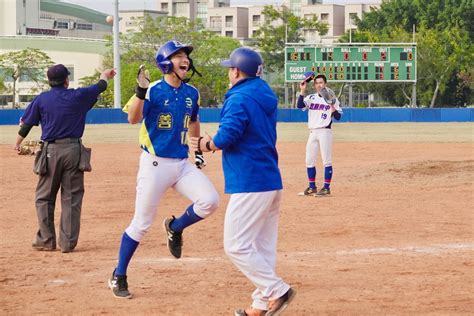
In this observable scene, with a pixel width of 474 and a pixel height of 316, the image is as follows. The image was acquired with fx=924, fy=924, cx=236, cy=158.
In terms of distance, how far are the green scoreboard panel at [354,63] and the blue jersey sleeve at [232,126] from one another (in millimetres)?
47271

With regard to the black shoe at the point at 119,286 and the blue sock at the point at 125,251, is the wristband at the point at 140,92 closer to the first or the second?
the blue sock at the point at 125,251

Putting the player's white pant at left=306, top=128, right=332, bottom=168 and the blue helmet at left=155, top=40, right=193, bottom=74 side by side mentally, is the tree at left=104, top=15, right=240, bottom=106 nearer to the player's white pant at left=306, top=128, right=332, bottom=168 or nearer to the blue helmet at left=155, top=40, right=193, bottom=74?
the player's white pant at left=306, top=128, right=332, bottom=168

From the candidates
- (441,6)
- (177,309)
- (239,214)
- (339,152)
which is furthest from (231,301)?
(441,6)

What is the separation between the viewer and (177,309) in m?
7.04

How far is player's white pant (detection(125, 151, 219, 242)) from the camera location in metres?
7.57

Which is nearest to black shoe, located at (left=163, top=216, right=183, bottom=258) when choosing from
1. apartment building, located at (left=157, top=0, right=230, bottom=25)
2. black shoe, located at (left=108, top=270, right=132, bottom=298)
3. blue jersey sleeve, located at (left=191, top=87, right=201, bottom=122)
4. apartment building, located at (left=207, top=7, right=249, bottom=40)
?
black shoe, located at (left=108, top=270, right=132, bottom=298)

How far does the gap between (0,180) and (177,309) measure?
12716mm

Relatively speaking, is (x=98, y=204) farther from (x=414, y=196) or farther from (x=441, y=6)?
(x=441, y=6)

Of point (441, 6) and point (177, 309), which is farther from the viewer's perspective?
point (441, 6)

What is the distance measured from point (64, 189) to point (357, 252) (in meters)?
3.16

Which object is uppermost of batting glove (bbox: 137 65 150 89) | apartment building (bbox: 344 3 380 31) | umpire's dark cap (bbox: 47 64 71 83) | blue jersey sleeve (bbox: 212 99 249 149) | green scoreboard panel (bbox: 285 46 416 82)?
apartment building (bbox: 344 3 380 31)

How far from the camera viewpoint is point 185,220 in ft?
25.7

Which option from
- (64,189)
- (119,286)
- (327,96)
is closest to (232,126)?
(119,286)

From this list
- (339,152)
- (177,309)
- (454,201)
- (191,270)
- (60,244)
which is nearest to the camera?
(177,309)
